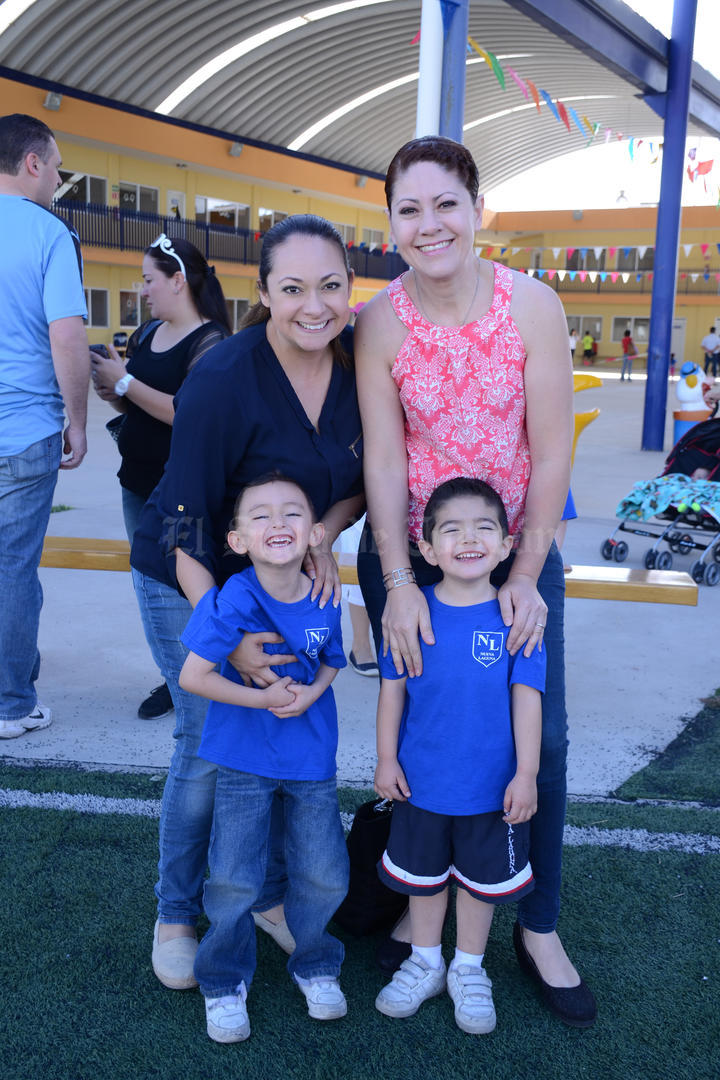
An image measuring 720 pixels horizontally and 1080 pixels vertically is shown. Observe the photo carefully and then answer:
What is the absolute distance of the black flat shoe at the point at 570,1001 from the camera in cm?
233

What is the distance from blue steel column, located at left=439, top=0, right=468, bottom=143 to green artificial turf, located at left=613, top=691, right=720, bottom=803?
393 centimetres

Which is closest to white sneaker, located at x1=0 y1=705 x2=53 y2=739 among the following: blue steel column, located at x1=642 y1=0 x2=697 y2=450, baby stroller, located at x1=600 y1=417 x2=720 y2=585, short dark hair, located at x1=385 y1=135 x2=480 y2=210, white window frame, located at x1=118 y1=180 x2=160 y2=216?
short dark hair, located at x1=385 y1=135 x2=480 y2=210

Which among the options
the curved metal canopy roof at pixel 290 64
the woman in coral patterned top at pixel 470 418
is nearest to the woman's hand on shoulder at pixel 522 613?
the woman in coral patterned top at pixel 470 418

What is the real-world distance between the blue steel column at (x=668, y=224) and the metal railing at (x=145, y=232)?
9.15m

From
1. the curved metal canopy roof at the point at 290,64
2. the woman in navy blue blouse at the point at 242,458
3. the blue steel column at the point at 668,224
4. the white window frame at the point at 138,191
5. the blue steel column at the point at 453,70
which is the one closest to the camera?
the woman in navy blue blouse at the point at 242,458

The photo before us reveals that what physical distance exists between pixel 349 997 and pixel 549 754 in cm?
79

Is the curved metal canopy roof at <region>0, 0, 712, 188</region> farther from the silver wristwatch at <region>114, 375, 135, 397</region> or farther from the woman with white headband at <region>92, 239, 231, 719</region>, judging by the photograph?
the silver wristwatch at <region>114, 375, 135, 397</region>

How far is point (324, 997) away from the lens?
2320mm

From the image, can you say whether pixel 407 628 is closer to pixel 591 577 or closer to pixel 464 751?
pixel 464 751

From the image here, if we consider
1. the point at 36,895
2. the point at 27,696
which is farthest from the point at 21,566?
the point at 36,895

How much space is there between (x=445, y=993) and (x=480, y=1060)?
25 centimetres

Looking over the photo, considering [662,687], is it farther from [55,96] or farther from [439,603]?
[55,96]

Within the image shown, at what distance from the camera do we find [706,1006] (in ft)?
7.83

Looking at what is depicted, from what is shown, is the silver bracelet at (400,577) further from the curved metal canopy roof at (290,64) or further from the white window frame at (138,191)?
the white window frame at (138,191)
